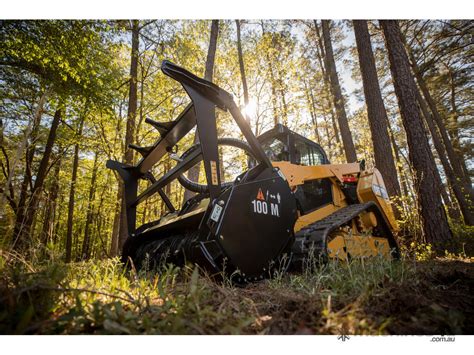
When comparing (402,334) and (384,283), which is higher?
(384,283)

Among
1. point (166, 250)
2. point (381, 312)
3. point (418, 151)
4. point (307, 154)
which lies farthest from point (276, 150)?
point (381, 312)

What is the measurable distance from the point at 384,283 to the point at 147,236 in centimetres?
277

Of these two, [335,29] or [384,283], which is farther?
[335,29]

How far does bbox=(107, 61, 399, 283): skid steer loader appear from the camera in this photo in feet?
7.85

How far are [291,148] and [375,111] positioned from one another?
4.63 m

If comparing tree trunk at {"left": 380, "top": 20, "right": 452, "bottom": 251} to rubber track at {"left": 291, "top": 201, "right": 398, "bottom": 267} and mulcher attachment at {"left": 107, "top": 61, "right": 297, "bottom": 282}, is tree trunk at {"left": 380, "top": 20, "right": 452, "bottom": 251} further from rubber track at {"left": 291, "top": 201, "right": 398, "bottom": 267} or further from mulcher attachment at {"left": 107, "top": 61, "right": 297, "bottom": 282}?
mulcher attachment at {"left": 107, "top": 61, "right": 297, "bottom": 282}

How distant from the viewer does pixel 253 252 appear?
254cm

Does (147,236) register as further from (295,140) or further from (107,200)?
(107,200)

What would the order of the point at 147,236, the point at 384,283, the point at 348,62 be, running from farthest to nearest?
the point at 348,62, the point at 147,236, the point at 384,283

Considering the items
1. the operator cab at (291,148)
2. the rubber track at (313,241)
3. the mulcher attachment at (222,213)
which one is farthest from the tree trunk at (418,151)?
the mulcher attachment at (222,213)

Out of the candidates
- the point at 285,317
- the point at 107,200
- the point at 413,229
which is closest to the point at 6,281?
the point at 285,317

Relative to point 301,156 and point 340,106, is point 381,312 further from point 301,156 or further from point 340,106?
point 340,106

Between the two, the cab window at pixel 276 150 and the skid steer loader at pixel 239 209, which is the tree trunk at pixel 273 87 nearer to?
the cab window at pixel 276 150

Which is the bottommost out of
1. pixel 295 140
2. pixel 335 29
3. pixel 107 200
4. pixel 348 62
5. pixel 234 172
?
pixel 295 140
